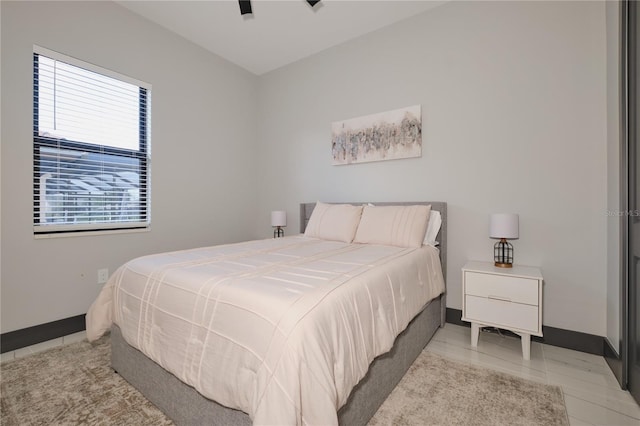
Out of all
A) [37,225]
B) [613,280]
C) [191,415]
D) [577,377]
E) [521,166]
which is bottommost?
[577,377]

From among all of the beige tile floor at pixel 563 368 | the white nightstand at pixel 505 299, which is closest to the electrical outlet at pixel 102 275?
the beige tile floor at pixel 563 368

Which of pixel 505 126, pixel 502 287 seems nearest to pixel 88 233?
pixel 502 287

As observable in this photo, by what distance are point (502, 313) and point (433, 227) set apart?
844mm

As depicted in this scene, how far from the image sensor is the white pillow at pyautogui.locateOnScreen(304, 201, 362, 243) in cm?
266

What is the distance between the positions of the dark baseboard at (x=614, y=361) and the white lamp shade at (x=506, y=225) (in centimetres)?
88

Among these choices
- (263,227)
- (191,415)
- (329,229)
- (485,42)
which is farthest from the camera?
(263,227)

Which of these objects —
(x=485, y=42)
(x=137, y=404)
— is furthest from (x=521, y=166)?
(x=137, y=404)

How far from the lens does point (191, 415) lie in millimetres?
1216

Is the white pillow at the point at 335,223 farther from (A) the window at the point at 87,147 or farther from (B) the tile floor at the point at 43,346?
(B) the tile floor at the point at 43,346

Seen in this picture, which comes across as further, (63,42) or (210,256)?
(63,42)

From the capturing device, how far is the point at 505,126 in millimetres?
2324

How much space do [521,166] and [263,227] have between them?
309 centimetres

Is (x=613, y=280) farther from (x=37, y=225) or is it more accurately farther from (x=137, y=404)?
(x=37, y=225)

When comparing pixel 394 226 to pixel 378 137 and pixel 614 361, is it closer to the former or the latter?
pixel 378 137
